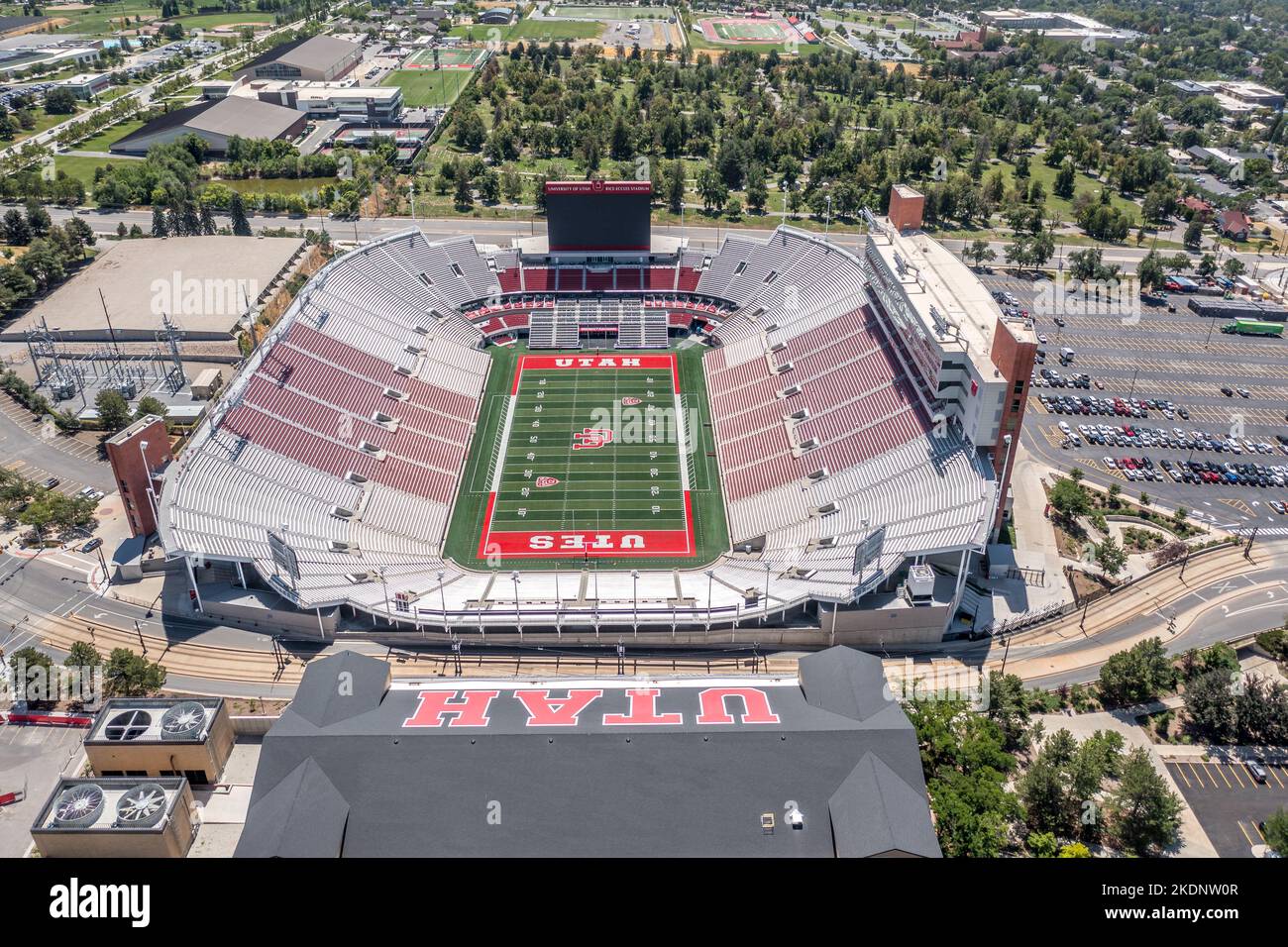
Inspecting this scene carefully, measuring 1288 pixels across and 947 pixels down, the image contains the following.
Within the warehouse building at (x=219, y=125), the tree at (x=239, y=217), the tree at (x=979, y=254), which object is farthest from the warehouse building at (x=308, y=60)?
the tree at (x=979, y=254)

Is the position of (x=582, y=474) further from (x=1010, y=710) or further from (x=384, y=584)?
(x=1010, y=710)

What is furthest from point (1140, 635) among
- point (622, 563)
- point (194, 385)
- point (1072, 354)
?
point (194, 385)

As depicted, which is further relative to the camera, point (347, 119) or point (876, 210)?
point (347, 119)

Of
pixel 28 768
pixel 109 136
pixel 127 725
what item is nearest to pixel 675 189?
pixel 109 136

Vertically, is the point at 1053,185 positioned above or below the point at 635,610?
above

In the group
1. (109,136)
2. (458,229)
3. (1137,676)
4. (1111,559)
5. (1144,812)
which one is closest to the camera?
(1144,812)

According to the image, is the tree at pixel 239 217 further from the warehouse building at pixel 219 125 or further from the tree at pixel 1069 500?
the tree at pixel 1069 500
